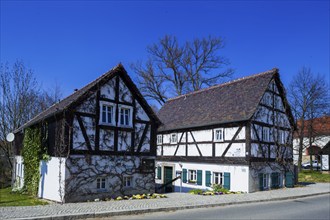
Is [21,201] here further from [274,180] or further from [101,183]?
[274,180]

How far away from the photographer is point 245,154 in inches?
874

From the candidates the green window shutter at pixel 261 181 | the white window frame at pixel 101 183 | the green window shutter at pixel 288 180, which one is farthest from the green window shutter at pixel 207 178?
the white window frame at pixel 101 183

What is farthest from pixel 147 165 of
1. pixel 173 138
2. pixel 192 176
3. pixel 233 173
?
pixel 173 138

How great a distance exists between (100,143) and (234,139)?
33.7ft

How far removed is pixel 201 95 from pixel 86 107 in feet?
51.2

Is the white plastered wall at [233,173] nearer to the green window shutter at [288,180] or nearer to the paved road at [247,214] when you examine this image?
the green window shutter at [288,180]

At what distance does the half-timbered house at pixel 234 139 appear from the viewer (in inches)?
891

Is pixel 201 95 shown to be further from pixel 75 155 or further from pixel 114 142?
pixel 75 155

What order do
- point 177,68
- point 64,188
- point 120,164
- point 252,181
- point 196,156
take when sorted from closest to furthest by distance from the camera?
point 64,188 → point 120,164 → point 252,181 → point 196,156 → point 177,68

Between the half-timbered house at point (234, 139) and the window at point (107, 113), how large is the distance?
8.15m

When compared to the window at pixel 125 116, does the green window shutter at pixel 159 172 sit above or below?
below

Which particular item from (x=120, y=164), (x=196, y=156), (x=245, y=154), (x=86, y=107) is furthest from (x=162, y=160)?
(x=86, y=107)

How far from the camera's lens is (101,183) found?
17125 mm

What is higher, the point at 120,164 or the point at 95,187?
the point at 120,164
